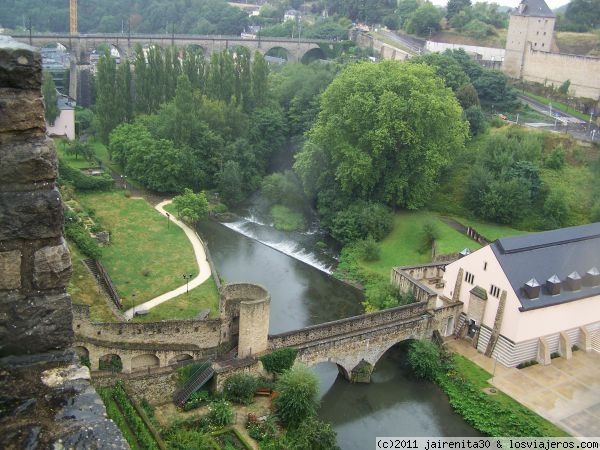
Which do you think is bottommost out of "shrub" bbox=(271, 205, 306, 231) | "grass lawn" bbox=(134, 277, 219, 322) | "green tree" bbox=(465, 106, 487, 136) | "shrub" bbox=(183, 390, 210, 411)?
"shrub" bbox=(183, 390, 210, 411)

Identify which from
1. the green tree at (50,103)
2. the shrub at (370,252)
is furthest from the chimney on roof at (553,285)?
the green tree at (50,103)

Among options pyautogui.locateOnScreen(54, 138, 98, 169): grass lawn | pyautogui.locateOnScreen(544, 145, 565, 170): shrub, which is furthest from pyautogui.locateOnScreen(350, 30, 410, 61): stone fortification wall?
pyautogui.locateOnScreen(54, 138, 98, 169): grass lawn

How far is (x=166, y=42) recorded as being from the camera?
6819 cm

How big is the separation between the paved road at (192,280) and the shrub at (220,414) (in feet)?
22.5

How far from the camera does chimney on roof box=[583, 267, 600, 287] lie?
25.5 meters

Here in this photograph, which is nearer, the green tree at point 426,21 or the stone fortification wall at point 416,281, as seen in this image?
the stone fortification wall at point 416,281

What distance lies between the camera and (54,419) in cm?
436

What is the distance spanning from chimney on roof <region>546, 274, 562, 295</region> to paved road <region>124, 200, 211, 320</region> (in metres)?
14.7

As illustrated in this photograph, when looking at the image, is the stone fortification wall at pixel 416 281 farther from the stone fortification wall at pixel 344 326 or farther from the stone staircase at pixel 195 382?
the stone staircase at pixel 195 382

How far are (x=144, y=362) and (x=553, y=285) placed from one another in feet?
50.6

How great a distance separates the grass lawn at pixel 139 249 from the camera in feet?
93.2

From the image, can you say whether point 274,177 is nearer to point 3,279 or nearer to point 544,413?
point 544,413

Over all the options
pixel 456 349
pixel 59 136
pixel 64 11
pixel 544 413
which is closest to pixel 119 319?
pixel 456 349

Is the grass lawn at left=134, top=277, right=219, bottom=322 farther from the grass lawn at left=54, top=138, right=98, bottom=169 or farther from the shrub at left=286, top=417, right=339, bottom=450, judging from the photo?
the grass lawn at left=54, top=138, right=98, bottom=169
